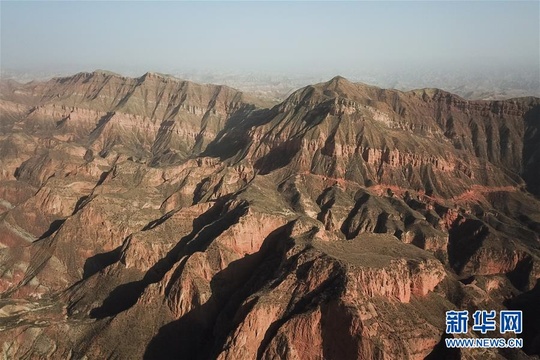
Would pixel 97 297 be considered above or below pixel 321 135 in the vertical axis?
below

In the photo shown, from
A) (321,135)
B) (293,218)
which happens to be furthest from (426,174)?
(293,218)

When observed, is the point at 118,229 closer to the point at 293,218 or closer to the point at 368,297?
the point at 293,218

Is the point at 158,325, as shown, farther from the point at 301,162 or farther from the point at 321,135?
the point at 321,135

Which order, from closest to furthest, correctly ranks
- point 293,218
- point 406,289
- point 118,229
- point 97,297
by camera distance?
point 406,289
point 97,297
point 293,218
point 118,229

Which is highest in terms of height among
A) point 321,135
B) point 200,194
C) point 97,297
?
point 321,135

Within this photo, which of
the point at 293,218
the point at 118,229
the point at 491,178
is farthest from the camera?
the point at 491,178

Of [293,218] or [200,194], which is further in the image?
[200,194]

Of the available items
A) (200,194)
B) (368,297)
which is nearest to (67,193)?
(200,194)
